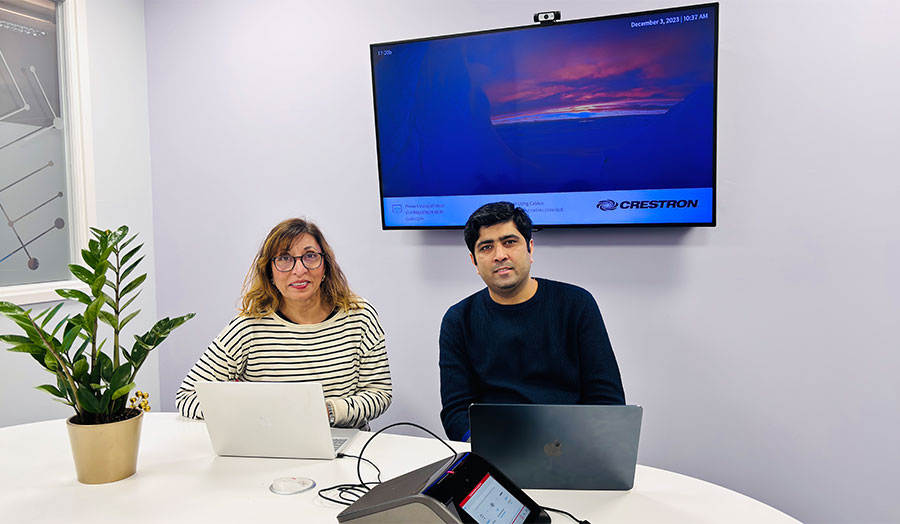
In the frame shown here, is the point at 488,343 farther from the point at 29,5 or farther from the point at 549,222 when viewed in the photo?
the point at 29,5

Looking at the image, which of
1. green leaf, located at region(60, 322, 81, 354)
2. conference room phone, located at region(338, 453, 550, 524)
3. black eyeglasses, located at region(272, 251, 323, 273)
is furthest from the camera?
black eyeglasses, located at region(272, 251, 323, 273)

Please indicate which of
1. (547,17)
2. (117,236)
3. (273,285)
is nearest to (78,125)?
(273,285)

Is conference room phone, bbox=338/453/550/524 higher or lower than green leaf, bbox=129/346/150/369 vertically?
lower

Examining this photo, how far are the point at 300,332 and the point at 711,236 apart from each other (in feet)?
5.06

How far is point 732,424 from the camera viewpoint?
2.50 m

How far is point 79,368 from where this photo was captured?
4.98ft

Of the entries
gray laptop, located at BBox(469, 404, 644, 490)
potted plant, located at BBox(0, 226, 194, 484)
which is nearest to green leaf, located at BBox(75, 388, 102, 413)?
potted plant, located at BBox(0, 226, 194, 484)

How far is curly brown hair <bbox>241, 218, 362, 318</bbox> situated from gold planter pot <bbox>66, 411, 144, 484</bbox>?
2.32 ft

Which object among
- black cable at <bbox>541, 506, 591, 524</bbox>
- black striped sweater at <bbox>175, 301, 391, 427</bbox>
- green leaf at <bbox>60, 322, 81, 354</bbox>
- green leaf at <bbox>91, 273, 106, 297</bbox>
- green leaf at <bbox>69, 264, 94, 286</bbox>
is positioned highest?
green leaf at <bbox>69, 264, 94, 286</bbox>

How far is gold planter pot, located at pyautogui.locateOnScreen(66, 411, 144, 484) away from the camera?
1.52m

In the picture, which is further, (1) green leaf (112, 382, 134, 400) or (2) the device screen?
(1) green leaf (112, 382, 134, 400)

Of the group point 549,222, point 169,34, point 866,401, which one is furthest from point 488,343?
point 169,34

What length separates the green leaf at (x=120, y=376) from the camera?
153 cm

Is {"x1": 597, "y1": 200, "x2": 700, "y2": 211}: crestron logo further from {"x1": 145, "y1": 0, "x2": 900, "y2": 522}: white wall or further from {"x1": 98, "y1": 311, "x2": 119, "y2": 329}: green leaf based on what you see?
{"x1": 98, "y1": 311, "x2": 119, "y2": 329}: green leaf
